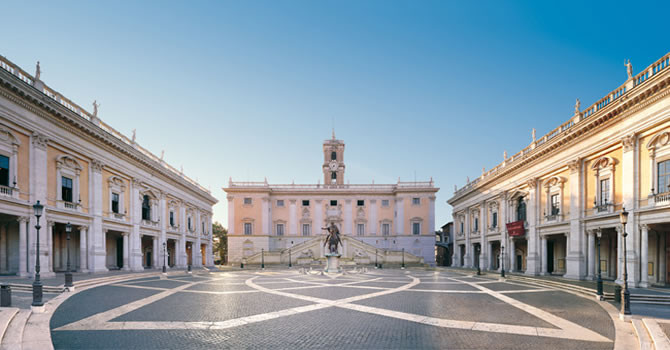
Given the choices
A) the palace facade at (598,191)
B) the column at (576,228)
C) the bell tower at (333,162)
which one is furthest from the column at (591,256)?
the bell tower at (333,162)

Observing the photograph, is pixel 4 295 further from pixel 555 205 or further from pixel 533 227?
pixel 533 227

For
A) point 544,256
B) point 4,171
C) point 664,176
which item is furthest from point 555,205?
point 4,171

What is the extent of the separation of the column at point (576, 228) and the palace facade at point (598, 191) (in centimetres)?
7

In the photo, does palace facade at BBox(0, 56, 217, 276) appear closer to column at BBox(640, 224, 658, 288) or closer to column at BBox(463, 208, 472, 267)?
column at BBox(640, 224, 658, 288)

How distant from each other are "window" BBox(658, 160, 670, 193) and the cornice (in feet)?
119

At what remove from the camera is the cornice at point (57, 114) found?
838 inches

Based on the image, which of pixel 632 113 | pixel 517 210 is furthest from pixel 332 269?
pixel 632 113

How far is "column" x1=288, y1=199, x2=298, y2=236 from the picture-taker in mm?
65625

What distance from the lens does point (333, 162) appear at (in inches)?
2724

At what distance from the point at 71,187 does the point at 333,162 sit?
151ft

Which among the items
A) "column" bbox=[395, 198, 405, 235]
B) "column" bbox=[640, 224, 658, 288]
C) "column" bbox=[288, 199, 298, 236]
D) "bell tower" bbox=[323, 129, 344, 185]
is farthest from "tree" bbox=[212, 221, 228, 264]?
"column" bbox=[640, 224, 658, 288]

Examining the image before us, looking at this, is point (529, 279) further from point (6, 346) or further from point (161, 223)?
point (161, 223)

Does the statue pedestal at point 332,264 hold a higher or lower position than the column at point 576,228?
lower

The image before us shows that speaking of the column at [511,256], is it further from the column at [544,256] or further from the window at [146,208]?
the window at [146,208]
